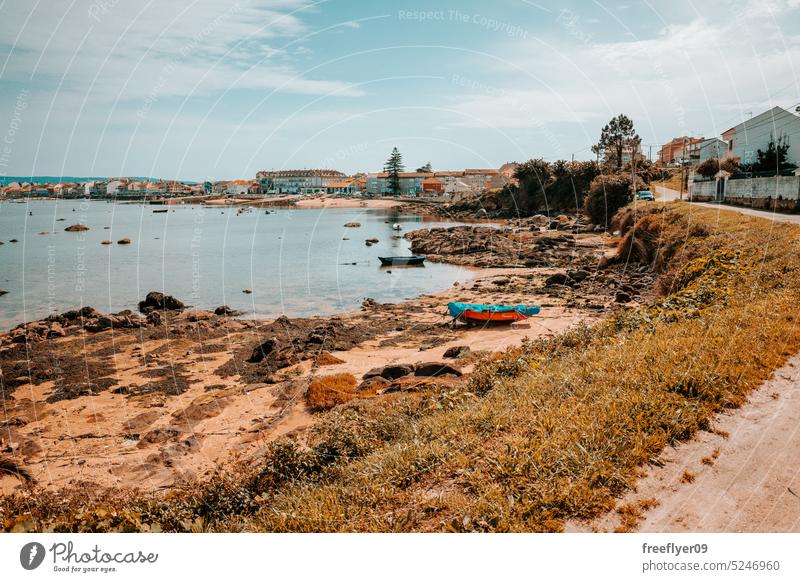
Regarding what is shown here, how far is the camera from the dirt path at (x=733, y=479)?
5.00 m

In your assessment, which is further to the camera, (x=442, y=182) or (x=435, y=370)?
(x=442, y=182)

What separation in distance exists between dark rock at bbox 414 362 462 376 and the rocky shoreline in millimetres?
45

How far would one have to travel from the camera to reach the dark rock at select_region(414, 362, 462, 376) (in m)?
15.6

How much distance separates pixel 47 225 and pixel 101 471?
106 metres

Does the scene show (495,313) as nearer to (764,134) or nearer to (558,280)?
(558,280)

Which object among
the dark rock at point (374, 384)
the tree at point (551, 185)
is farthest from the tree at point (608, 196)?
the dark rock at point (374, 384)

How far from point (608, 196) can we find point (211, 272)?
42.2 m

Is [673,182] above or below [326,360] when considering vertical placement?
above

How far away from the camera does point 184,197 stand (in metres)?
182

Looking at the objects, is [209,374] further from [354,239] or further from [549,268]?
[354,239]

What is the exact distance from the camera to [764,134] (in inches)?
1864

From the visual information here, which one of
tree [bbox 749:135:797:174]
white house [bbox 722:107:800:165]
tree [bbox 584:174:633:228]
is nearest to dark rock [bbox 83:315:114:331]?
tree [bbox 749:135:797:174]

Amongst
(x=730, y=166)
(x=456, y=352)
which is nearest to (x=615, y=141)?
(x=730, y=166)

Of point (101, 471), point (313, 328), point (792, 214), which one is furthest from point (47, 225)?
point (792, 214)
